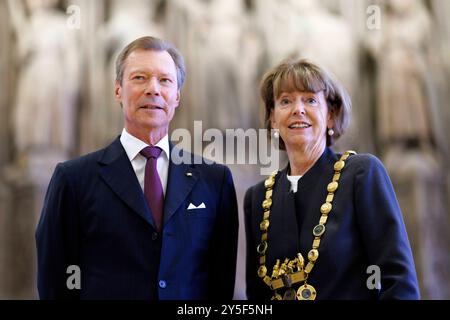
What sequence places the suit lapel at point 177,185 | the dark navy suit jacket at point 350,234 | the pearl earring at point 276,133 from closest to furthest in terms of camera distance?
the dark navy suit jacket at point 350,234, the suit lapel at point 177,185, the pearl earring at point 276,133

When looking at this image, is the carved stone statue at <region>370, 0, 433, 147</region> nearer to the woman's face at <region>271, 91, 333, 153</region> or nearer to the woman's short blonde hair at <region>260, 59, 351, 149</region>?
the woman's short blonde hair at <region>260, 59, 351, 149</region>

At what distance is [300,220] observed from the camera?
310cm

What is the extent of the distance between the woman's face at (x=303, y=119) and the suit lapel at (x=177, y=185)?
534mm

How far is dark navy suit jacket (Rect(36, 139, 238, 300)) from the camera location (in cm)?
291

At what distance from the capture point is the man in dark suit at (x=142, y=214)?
115 inches

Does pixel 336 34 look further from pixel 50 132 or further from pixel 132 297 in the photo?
pixel 132 297

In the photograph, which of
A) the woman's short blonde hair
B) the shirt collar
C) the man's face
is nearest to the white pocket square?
the shirt collar

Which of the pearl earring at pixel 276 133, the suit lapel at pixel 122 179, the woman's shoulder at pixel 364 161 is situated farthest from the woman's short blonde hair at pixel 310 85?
the suit lapel at pixel 122 179

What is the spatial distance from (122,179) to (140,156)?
0.18m

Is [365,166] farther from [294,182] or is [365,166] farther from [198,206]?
[198,206]

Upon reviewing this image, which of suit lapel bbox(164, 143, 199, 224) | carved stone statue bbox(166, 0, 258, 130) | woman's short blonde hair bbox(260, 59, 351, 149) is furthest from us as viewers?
carved stone statue bbox(166, 0, 258, 130)

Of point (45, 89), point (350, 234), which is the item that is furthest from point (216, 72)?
point (350, 234)

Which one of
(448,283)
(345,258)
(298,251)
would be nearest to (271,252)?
(298,251)

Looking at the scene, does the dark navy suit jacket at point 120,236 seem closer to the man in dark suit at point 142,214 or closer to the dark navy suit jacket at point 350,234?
the man in dark suit at point 142,214
